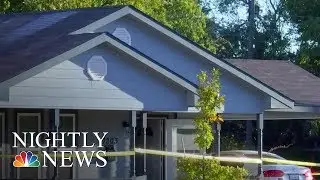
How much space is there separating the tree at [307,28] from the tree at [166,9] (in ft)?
14.9

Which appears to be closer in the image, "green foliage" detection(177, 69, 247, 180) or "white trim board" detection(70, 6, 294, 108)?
"green foliage" detection(177, 69, 247, 180)

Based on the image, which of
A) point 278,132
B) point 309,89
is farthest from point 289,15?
point 309,89

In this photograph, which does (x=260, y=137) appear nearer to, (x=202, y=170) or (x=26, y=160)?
(x=202, y=170)

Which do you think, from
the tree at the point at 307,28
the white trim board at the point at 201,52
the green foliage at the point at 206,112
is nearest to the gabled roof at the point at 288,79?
the white trim board at the point at 201,52

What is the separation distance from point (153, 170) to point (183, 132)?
1440mm

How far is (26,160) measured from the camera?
21.0 metres

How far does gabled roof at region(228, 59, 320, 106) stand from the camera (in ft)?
92.1

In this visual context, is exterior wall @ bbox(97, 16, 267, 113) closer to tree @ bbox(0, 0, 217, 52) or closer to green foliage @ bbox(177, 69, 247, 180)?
green foliage @ bbox(177, 69, 247, 180)

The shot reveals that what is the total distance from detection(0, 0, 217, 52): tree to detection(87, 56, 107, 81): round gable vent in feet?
40.2

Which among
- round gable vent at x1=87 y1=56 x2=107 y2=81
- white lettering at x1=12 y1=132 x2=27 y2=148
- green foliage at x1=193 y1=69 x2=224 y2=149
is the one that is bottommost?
white lettering at x1=12 y1=132 x2=27 y2=148

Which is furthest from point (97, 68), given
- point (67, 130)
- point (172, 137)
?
point (172, 137)

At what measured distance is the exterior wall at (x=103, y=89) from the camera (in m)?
19.3

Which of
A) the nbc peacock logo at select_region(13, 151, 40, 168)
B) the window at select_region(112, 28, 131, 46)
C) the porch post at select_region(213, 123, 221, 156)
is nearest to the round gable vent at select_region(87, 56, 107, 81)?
the nbc peacock logo at select_region(13, 151, 40, 168)

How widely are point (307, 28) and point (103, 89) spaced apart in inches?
915
